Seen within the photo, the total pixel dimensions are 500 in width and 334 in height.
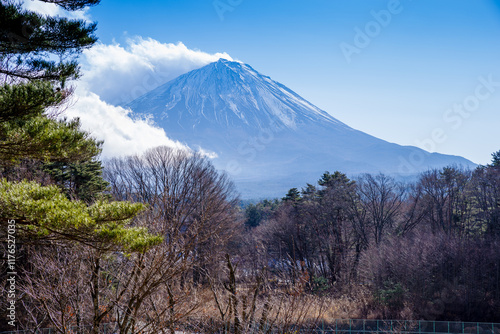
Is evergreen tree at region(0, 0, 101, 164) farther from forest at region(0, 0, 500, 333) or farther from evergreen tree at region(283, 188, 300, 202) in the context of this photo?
evergreen tree at region(283, 188, 300, 202)

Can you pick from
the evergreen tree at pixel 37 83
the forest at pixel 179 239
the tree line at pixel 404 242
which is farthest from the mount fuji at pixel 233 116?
the evergreen tree at pixel 37 83

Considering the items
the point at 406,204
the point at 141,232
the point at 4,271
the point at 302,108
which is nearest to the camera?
the point at 141,232

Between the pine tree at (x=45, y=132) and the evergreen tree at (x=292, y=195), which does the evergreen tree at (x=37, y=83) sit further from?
the evergreen tree at (x=292, y=195)

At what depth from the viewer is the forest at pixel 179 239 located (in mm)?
5590

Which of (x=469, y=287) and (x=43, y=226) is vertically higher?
(x=43, y=226)

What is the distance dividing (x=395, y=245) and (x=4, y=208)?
2734 cm

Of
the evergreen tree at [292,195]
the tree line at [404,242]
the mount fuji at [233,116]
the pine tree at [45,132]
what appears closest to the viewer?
the pine tree at [45,132]

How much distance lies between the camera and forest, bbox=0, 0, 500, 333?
559 cm

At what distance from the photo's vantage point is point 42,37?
644cm

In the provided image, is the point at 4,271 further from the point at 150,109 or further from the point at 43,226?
the point at 150,109

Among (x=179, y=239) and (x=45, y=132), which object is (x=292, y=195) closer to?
(x=179, y=239)

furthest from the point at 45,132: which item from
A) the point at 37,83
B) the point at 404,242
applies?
the point at 404,242

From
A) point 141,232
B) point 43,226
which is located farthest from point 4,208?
point 141,232

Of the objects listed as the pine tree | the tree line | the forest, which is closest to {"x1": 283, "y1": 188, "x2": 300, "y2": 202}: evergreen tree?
the tree line
